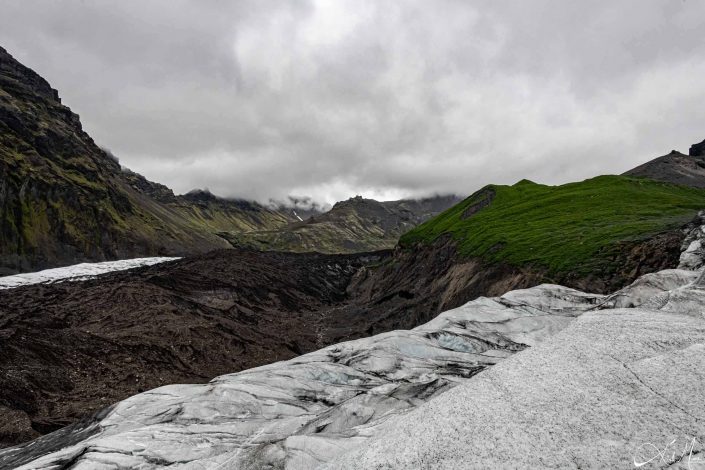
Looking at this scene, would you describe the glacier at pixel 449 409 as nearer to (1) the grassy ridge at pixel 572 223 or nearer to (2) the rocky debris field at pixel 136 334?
(2) the rocky debris field at pixel 136 334

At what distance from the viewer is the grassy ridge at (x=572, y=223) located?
140 feet

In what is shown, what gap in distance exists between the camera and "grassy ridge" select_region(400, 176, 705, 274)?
4278 cm

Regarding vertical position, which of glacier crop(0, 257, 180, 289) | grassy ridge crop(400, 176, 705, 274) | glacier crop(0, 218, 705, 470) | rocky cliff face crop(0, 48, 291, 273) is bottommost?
glacier crop(0, 218, 705, 470)

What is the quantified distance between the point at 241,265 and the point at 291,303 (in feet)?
63.5

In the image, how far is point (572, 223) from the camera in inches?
2266

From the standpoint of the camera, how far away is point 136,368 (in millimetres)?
41969

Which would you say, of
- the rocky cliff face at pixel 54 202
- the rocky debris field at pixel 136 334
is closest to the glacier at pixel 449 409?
the rocky debris field at pixel 136 334

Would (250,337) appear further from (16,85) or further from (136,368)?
(16,85)

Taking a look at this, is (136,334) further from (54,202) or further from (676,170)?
(676,170)

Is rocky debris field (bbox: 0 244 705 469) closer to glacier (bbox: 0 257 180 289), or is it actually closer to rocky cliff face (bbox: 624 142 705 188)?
glacier (bbox: 0 257 180 289)

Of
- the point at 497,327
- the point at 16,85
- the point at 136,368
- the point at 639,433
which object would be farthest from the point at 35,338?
the point at 16,85

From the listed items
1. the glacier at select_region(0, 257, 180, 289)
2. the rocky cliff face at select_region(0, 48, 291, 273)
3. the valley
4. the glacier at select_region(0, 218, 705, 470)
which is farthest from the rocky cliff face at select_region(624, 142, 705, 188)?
the rocky cliff face at select_region(0, 48, 291, 273)

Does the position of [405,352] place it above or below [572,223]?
below

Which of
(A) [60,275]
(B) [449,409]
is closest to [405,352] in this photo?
(B) [449,409]
